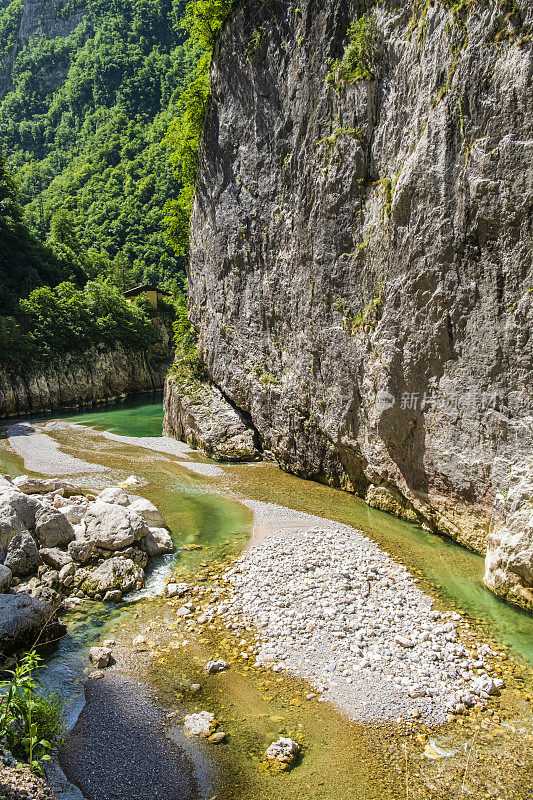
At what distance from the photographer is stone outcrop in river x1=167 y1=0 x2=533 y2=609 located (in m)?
10.5

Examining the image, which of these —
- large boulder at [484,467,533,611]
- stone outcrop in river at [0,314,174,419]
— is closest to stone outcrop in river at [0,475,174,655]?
large boulder at [484,467,533,611]

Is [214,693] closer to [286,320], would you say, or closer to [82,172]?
[286,320]

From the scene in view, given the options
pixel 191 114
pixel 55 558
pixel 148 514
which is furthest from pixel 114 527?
pixel 191 114

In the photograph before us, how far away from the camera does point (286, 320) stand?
19.8m

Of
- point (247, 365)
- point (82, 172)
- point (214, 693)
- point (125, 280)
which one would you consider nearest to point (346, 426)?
point (247, 365)

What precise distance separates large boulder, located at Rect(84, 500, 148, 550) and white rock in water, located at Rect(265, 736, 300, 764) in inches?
250

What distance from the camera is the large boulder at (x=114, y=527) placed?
38.0ft

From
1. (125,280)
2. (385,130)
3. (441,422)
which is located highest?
(125,280)

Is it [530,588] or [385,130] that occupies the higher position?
[385,130]

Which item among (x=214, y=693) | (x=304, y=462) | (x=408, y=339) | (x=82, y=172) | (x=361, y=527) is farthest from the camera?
(x=82, y=172)

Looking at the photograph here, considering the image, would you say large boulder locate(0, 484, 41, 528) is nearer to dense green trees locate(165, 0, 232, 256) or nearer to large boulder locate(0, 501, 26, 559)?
large boulder locate(0, 501, 26, 559)

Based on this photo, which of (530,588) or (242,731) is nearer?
(242,731)

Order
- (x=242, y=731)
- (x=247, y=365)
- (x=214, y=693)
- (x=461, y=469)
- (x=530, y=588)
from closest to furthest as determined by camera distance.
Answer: (x=242, y=731) < (x=214, y=693) < (x=530, y=588) < (x=461, y=469) < (x=247, y=365)

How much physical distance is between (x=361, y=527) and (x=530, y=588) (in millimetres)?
5197
